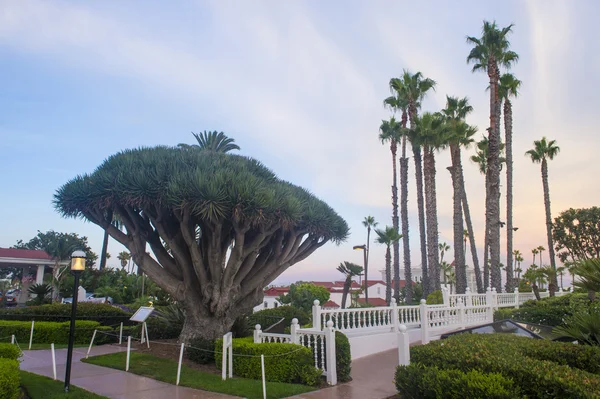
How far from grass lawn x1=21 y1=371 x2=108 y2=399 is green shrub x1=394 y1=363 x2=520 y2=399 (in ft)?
18.4

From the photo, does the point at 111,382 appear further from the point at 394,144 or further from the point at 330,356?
the point at 394,144

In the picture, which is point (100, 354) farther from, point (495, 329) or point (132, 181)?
point (495, 329)

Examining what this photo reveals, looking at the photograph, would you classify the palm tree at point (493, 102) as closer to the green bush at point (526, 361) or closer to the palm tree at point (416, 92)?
the palm tree at point (416, 92)

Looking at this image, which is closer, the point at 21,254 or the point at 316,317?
the point at 316,317

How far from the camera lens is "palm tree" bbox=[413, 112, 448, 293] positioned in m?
26.2

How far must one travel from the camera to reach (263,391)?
858cm

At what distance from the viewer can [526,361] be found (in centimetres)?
597

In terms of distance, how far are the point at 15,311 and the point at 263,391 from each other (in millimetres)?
14323

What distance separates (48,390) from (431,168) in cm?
2373

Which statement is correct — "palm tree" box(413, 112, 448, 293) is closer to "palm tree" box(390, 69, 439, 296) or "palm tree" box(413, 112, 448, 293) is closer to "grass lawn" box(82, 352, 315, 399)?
"palm tree" box(390, 69, 439, 296)

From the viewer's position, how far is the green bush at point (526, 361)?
515 cm

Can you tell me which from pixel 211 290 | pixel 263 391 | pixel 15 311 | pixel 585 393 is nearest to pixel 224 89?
pixel 211 290

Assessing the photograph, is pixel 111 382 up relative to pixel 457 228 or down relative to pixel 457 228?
down

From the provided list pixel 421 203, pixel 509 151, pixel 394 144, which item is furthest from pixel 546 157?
pixel 421 203
